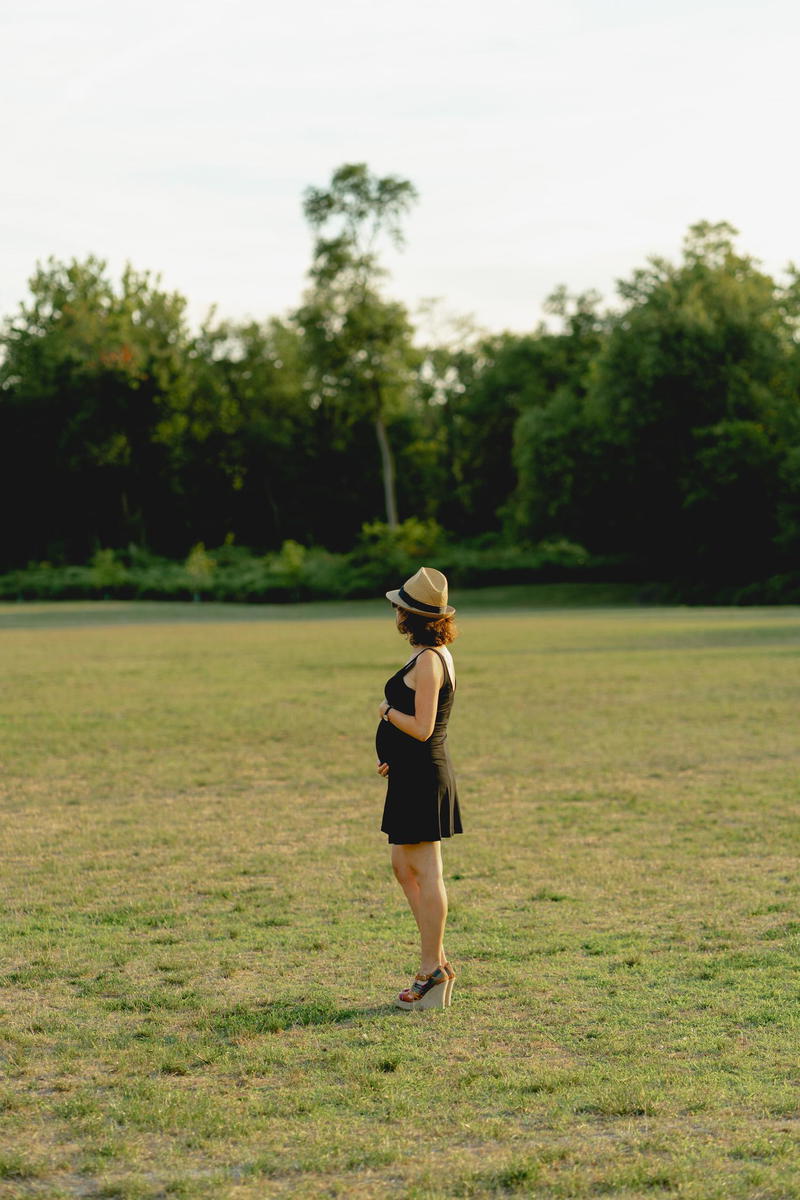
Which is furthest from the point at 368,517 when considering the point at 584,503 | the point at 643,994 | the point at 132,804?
the point at 643,994

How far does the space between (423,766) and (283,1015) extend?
1.12 meters

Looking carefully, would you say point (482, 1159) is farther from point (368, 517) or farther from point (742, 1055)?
point (368, 517)

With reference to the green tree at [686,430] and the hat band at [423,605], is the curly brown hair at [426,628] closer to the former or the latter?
the hat band at [423,605]

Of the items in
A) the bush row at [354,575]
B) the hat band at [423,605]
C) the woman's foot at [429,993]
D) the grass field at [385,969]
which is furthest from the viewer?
the bush row at [354,575]

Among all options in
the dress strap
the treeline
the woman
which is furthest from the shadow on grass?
the treeline

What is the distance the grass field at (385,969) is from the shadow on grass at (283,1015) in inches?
0.7

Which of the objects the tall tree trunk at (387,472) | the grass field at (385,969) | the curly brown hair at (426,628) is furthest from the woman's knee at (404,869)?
the tall tree trunk at (387,472)

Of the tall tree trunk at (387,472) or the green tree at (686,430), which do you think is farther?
the tall tree trunk at (387,472)

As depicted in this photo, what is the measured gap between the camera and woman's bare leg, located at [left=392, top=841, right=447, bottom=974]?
5.38 m

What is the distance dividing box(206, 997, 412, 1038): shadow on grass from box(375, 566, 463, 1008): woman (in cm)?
21

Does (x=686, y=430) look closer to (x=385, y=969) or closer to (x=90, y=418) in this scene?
(x=90, y=418)

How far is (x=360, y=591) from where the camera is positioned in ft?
200

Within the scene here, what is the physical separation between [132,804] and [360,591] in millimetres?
50494

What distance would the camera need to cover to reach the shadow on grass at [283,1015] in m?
5.05
